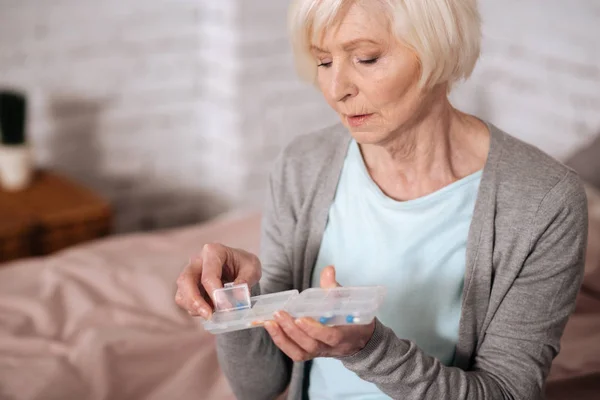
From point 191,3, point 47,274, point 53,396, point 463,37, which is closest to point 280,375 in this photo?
point 53,396

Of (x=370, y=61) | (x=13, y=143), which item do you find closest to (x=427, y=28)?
(x=370, y=61)

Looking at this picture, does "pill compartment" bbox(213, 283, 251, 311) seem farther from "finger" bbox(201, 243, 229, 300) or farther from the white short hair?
the white short hair

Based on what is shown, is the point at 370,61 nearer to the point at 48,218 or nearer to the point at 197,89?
the point at 48,218

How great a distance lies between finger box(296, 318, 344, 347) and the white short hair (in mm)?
336

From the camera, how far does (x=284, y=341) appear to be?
Answer: 0.83 m

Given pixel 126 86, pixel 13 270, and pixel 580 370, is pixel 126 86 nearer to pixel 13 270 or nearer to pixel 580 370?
pixel 13 270

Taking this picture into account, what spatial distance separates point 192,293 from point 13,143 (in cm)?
144

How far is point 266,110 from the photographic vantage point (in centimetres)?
266

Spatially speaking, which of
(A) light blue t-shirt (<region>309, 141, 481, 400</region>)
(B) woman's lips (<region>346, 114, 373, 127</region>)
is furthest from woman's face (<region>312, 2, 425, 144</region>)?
(A) light blue t-shirt (<region>309, 141, 481, 400</region>)

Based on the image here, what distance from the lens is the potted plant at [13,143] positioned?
2119 millimetres

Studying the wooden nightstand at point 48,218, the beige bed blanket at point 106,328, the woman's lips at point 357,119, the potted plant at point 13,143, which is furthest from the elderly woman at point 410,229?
the potted plant at point 13,143

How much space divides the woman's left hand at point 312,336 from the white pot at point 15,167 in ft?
5.08

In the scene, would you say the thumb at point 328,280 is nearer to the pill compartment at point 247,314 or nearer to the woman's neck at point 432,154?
the pill compartment at point 247,314

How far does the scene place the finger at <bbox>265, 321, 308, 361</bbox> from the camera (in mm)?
824
